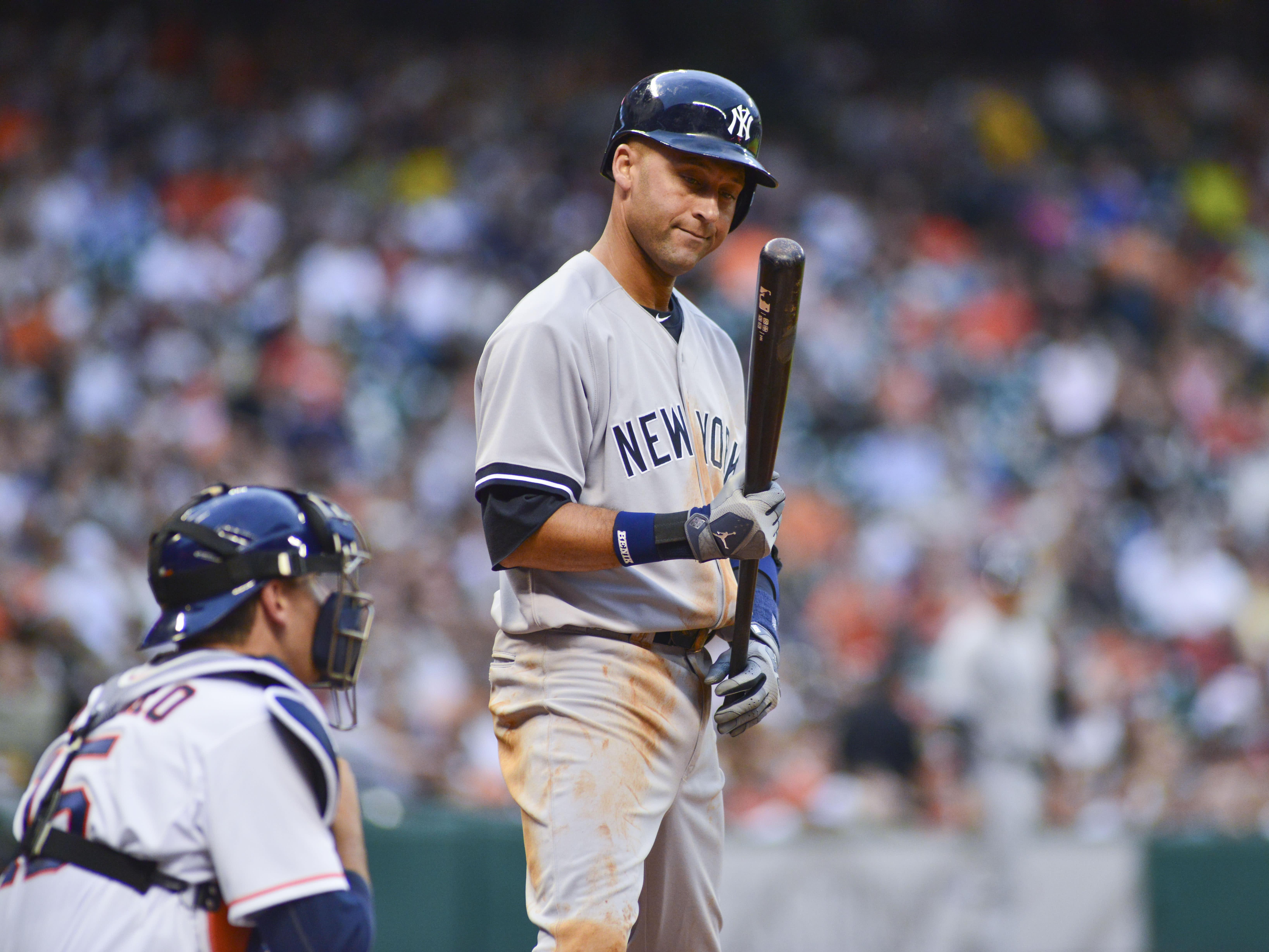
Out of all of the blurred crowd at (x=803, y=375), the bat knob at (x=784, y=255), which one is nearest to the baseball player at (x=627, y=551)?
the bat knob at (x=784, y=255)

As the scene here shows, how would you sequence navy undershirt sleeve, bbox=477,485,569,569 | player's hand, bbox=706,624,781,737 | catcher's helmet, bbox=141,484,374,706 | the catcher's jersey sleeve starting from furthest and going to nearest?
player's hand, bbox=706,624,781,737 → navy undershirt sleeve, bbox=477,485,569,569 → catcher's helmet, bbox=141,484,374,706 → the catcher's jersey sleeve

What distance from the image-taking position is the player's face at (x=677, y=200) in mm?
2719

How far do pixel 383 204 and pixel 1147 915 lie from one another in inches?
279

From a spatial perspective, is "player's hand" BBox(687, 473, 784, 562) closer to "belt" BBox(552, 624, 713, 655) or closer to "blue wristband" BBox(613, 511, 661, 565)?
"blue wristband" BBox(613, 511, 661, 565)

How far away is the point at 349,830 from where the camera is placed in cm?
240

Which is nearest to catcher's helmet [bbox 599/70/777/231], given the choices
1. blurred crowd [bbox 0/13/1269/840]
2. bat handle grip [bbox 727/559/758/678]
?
bat handle grip [bbox 727/559/758/678]

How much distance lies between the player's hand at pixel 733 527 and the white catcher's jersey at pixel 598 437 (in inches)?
8.8

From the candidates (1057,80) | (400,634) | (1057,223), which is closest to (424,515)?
(400,634)

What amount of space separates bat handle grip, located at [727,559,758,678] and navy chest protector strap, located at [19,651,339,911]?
833 millimetres

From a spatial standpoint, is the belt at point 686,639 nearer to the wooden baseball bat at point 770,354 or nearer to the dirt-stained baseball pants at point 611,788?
the dirt-stained baseball pants at point 611,788

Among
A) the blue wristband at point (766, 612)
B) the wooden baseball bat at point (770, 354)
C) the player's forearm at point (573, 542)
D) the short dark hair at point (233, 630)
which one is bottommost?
the blue wristband at point (766, 612)

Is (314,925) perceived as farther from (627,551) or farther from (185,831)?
(627,551)

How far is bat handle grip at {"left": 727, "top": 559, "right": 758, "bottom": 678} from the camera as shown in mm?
2742

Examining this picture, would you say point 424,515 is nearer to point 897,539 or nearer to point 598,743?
point 897,539
